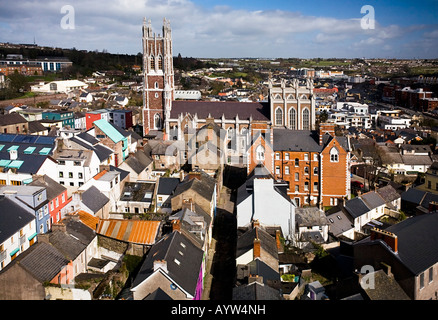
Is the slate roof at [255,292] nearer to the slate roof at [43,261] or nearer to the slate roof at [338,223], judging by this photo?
the slate roof at [43,261]

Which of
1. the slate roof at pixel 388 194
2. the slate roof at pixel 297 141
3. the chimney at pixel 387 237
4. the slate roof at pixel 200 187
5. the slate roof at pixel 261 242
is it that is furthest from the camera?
the slate roof at pixel 297 141

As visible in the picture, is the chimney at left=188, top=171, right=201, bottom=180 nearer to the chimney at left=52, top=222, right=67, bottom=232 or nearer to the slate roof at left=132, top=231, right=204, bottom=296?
the slate roof at left=132, top=231, right=204, bottom=296

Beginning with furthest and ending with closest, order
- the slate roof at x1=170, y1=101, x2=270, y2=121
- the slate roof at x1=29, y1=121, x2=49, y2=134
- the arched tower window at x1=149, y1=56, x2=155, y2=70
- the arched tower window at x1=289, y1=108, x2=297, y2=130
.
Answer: the arched tower window at x1=149, y1=56, x2=155, y2=70, the slate roof at x1=170, y1=101, x2=270, y2=121, the slate roof at x1=29, y1=121, x2=49, y2=134, the arched tower window at x1=289, y1=108, x2=297, y2=130

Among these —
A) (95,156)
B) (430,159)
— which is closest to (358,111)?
(430,159)

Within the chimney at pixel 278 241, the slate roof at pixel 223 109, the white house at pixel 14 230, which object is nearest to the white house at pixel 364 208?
the chimney at pixel 278 241

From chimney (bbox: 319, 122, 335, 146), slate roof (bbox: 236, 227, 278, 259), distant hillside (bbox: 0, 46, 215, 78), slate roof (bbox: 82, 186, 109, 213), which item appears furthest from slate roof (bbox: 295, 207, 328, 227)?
distant hillside (bbox: 0, 46, 215, 78)

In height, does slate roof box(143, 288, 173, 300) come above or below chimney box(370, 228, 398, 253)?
below

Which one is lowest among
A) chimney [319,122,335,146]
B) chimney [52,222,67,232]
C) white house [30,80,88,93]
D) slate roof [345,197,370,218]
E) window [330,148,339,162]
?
slate roof [345,197,370,218]
